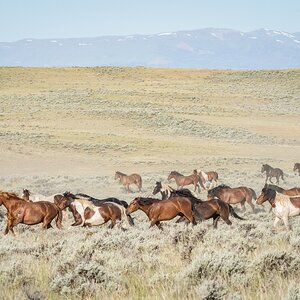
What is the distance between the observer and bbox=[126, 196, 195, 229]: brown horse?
42.6 feet

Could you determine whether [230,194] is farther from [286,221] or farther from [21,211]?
[21,211]

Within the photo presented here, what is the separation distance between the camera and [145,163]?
131ft

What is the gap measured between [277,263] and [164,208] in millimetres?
5572

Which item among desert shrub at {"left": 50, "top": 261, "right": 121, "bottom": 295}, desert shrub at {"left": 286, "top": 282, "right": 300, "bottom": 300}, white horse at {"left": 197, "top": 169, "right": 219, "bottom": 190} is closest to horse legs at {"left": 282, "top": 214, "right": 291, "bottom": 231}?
desert shrub at {"left": 50, "top": 261, "right": 121, "bottom": 295}

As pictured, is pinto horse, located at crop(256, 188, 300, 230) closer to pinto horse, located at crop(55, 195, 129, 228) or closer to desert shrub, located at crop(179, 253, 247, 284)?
pinto horse, located at crop(55, 195, 129, 228)

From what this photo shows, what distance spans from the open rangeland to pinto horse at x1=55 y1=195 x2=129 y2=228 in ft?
1.02

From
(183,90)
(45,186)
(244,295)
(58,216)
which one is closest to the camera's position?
(244,295)

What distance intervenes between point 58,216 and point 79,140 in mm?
34304

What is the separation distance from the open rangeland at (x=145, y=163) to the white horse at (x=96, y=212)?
0.36 meters

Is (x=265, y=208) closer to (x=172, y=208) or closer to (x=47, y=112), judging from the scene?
(x=172, y=208)

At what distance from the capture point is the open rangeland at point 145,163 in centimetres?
707

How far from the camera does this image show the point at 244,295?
624cm

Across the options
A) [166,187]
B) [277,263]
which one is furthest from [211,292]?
[166,187]

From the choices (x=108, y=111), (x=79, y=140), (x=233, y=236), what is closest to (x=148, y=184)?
(x=79, y=140)
